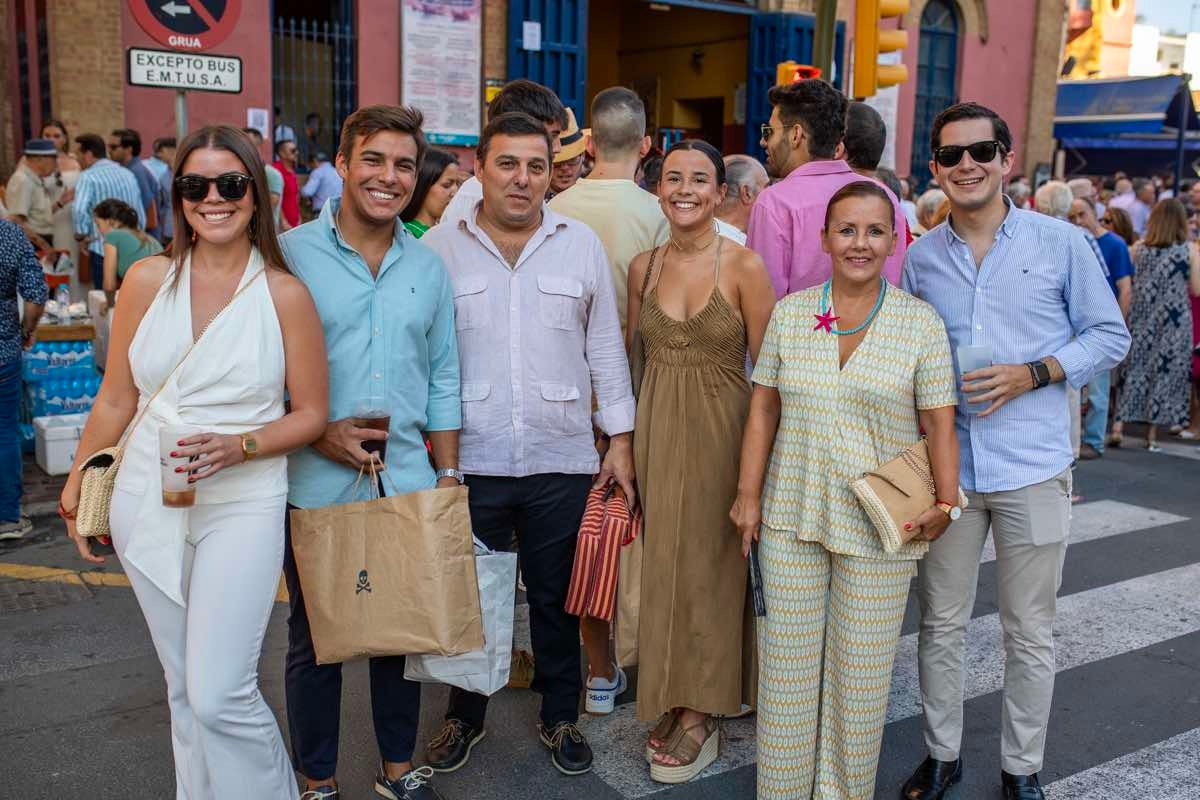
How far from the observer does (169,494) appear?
108 inches

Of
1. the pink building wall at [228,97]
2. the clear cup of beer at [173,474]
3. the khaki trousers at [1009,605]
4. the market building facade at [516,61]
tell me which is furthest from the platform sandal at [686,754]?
the pink building wall at [228,97]

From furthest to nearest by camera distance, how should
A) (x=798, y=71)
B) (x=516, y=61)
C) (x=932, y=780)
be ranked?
(x=516, y=61) → (x=798, y=71) → (x=932, y=780)

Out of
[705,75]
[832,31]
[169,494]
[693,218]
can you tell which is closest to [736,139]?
[705,75]

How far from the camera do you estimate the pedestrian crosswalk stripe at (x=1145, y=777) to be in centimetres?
385

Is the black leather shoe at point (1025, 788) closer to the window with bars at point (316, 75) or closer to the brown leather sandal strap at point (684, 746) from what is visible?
the brown leather sandal strap at point (684, 746)

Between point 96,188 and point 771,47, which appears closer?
point 96,188

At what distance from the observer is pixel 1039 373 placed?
11.3ft

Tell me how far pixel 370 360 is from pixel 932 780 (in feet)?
7.42

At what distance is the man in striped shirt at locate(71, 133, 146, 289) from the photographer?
10.7 m

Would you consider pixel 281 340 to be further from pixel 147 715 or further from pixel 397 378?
pixel 147 715

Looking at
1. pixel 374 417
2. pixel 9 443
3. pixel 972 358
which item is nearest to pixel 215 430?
pixel 374 417

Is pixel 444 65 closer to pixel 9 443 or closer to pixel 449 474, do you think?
pixel 9 443

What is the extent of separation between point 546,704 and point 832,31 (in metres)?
6.85

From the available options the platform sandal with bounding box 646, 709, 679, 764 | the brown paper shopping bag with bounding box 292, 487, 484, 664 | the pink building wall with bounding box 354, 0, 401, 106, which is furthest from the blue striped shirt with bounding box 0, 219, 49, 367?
the pink building wall with bounding box 354, 0, 401, 106
